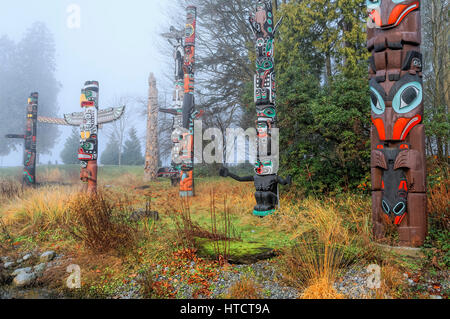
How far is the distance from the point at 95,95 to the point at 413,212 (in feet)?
26.5

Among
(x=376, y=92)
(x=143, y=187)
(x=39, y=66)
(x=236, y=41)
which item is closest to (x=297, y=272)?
(x=376, y=92)

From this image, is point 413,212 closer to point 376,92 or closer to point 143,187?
point 376,92

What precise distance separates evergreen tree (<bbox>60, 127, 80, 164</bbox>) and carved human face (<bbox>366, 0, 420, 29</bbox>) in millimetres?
26235

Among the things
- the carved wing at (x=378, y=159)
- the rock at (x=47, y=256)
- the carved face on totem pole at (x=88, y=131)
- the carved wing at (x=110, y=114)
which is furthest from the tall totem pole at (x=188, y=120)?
the carved wing at (x=378, y=159)

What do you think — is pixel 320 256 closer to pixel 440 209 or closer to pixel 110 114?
pixel 440 209

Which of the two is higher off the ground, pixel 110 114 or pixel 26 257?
pixel 110 114

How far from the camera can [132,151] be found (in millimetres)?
28359

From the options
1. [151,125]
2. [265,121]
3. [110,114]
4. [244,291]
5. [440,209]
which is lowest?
[244,291]

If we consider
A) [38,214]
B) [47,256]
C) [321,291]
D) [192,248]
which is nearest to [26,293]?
[47,256]

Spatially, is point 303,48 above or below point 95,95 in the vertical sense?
above

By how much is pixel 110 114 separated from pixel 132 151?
20.9 m

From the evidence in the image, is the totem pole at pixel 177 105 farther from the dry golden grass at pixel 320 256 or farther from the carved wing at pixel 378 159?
the carved wing at pixel 378 159
